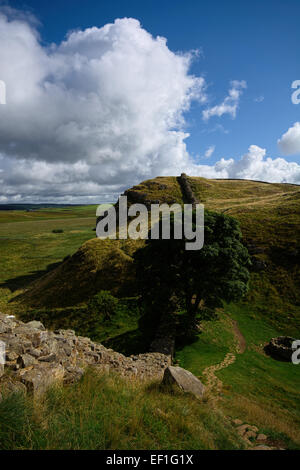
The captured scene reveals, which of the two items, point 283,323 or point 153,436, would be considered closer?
point 153,436

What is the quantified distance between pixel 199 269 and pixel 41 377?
51.8 feet

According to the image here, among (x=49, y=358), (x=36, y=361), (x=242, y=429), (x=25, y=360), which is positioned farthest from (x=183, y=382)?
(x=25, y=360)

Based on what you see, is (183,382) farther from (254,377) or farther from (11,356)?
(254,377)

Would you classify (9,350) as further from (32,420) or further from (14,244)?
(14,244)

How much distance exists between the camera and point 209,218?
21547 millimetres

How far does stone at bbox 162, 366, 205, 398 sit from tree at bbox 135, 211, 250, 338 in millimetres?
10665

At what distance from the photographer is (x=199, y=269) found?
20.0 metres

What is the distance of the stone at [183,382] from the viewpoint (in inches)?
327

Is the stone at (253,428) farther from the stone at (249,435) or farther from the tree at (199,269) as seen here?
the tree at (199,269)

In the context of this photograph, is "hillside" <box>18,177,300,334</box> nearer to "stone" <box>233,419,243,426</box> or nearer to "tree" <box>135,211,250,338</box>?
"tree" <box>135,211,250,338</box>

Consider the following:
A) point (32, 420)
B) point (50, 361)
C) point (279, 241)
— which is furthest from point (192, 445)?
point (279, 241)

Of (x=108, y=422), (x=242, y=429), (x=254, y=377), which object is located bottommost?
(x=254, y=377)

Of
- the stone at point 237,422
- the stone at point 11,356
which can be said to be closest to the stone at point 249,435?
the stone at point 237,422
